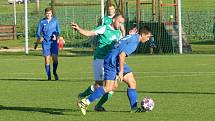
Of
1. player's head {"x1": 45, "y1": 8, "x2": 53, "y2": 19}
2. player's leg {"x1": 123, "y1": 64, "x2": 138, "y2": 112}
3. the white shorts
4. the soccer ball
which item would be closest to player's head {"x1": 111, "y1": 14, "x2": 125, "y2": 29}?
player's leg {"x1": 123, "y1": 64, "x2": 138, "y2": 112}

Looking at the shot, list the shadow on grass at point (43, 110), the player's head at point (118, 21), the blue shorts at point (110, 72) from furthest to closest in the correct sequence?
the shadow on grass at point (43, 110)
the player's head at point (118, 21)
the blue shorts at point (110, 72)

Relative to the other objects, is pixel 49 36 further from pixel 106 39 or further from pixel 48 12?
pixel 106 39

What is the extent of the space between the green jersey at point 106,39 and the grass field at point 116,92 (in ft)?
3.52

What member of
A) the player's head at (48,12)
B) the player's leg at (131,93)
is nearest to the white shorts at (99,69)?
the player's leg at (131,93)

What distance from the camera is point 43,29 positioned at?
69.7 ft

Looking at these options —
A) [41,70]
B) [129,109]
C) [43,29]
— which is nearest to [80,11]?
[41,70]

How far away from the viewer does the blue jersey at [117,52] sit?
12.6 meters

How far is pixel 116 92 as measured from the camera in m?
17.2

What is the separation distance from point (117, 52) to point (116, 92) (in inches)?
182

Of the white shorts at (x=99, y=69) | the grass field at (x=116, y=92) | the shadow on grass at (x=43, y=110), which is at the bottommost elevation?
the shadow on grass at (x=43, y=110)

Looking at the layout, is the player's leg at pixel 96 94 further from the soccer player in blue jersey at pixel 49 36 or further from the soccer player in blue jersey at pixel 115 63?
the soccer player in blue jersey at pixel 49 36

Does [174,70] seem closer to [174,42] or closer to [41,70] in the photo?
[41,70]

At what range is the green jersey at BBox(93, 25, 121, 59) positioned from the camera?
13.6 m

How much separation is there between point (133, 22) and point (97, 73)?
921 inches
